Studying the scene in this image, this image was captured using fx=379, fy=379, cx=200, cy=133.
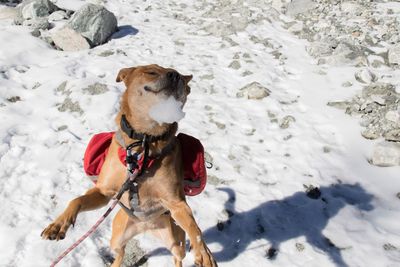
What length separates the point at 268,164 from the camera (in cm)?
624

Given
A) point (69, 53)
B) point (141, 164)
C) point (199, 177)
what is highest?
point (141, 164)

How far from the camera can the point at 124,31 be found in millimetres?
11305

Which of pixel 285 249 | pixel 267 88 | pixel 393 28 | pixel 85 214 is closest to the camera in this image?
pixel 285 249

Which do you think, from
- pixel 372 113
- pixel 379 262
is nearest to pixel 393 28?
pixel 372 113

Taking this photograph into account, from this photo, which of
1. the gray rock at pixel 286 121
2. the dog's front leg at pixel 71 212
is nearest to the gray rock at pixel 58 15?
the gray rock at pixel 286 121

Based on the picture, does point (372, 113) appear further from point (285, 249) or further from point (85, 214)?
point (85, 214)

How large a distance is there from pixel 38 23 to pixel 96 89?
4.23 meters

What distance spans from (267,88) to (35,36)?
6.27 m

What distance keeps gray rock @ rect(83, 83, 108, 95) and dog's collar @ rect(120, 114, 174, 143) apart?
4.76 metres

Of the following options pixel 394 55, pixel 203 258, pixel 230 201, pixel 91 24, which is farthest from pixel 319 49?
pixel 203 258

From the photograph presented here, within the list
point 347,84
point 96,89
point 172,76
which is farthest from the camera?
point 347,84

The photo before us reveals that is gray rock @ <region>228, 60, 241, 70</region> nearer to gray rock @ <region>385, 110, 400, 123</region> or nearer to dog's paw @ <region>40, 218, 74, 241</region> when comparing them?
gray rock @ <region>385, 110, 400, 123</region>

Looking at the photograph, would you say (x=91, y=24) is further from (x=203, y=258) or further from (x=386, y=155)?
(x=203, y=258)

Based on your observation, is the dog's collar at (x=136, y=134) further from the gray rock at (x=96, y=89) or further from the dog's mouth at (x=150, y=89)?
the gray rock at (x=96, y=89)
